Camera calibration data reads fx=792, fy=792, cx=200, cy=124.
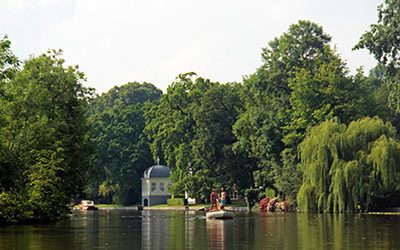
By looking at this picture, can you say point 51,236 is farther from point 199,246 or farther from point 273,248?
point 273,248

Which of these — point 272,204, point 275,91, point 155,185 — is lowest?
point 272,204

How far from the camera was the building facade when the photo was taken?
131 metres

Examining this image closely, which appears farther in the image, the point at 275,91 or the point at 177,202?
the point at 177,202

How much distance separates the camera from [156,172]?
13150cm

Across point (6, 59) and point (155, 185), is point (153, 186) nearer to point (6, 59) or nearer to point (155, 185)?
point (155, 185)

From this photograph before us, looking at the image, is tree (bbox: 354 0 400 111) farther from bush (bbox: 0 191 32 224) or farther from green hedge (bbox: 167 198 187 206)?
green hedge (bbox: 167 198 187 206)

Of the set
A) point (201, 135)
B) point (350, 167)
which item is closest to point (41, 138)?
point (350, 167)

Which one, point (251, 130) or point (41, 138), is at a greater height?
point (251, 130)

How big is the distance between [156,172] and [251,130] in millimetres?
48297

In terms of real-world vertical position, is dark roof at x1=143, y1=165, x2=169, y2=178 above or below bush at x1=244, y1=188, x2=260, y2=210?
above

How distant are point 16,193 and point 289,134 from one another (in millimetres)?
37777

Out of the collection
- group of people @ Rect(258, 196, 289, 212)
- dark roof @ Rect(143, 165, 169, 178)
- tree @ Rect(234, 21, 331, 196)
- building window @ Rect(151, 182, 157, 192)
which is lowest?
group of people @ Rect(258, 196, 289, 212)

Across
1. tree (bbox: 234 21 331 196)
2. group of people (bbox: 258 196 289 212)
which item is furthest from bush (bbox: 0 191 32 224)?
tree (bbox: 234 21 331 196)

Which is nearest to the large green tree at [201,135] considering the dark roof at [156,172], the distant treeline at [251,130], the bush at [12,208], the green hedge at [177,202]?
the distant treeline at [251,130]
